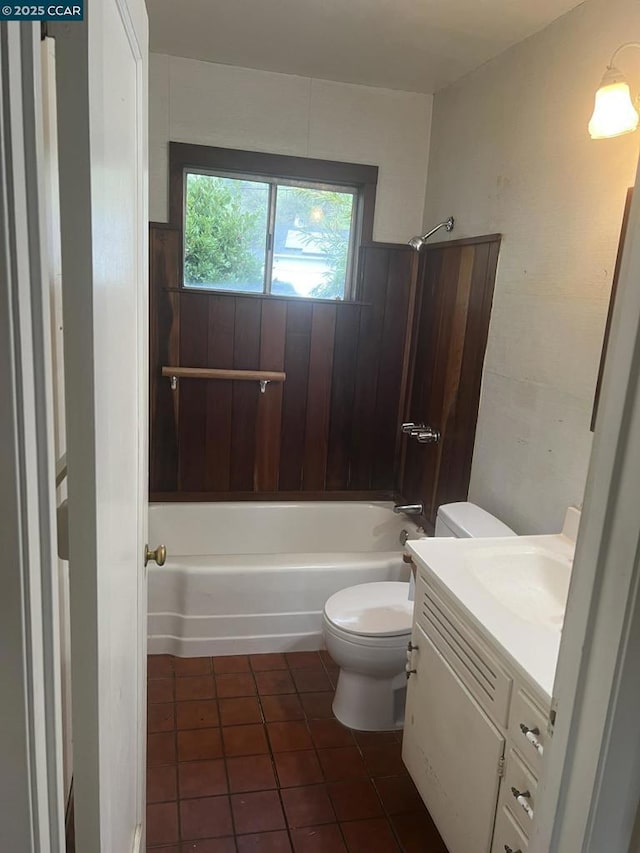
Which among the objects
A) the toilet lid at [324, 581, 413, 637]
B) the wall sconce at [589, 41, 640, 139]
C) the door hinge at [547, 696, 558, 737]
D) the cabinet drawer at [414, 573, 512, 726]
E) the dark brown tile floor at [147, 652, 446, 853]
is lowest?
the dark brown tile floor at [147, 652, 446, 853]

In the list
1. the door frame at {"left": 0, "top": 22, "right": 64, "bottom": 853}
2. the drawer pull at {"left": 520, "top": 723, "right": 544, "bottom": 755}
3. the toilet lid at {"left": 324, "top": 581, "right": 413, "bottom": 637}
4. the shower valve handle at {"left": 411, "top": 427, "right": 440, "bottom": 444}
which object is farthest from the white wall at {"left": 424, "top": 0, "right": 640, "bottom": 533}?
the door frame at {"left": 0, "top": 22, "right": 64, "bottom": 853}

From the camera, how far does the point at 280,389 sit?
3205mm

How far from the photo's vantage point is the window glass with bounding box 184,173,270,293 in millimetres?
2988


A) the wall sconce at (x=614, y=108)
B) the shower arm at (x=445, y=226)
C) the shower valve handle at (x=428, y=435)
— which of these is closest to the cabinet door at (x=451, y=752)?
the shower valve handle at (x=428, y=435)

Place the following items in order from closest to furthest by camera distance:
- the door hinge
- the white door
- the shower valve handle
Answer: the white door → the door hinge → the shower valve handle

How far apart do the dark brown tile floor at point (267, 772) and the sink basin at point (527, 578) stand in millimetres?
783

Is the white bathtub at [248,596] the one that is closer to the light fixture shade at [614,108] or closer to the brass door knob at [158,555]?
the brass door knob at [158,555]

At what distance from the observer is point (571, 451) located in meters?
1.99

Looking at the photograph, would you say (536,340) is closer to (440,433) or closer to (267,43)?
(440,433)

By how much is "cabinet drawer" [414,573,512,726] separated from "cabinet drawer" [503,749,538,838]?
3.2 inches

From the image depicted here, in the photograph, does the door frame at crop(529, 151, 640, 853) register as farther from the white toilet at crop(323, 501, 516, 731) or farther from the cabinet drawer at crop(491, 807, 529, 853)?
the white toilet at crop(323, 501, 516, 731)

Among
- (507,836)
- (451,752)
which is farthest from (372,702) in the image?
(507,836)

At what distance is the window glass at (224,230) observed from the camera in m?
2.99

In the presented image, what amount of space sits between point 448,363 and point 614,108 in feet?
4.31
